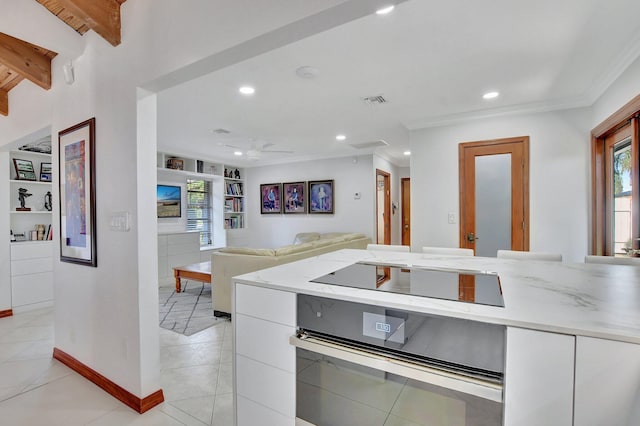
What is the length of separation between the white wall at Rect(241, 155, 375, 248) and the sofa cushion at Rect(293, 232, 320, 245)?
6.7 inches

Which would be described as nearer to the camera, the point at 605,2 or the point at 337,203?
the point at 605,2

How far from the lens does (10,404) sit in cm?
201

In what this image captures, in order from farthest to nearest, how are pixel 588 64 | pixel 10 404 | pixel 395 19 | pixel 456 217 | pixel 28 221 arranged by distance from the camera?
pixel 28 221, pixel 456 217, pixel 588 64, pixel 10 404, pixel 395 19

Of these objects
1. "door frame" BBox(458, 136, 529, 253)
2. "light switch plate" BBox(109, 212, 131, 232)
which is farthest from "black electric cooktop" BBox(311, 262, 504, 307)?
"door frame" BBox(458, 136, 529, 253)

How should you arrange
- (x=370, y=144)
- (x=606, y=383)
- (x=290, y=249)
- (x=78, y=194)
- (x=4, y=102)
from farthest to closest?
1. (x=370, y=144)
2. (x=290, y=249)
3. (x=4, y=102)
4. (x=78, y=194)
5. (x=606, y=383)

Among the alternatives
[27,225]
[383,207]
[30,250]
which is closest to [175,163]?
[27,225]

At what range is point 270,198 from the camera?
7078 mm

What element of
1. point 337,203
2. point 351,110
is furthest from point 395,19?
point 337,203

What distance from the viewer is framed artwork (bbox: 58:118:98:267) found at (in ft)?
7.13

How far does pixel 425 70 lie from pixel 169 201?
17.4 feet

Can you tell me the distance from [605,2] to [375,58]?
4.52 feet

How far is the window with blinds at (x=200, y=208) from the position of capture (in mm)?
6479

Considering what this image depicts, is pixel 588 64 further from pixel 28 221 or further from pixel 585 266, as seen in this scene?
pixel 28 221

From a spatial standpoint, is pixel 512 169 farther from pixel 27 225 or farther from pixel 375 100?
pixel 27 225
